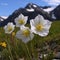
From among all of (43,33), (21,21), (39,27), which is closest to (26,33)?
(39,27)

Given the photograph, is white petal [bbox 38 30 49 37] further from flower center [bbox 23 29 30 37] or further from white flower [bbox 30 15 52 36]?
flower center [bbox 23 29 30 37]

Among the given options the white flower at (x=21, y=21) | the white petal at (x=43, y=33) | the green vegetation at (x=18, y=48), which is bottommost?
the green vegetation at (x=18, y=48)

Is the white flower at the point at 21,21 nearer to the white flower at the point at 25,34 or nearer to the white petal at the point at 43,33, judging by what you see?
the white flower at the point at 25,34

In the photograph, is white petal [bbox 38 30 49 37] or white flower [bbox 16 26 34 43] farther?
white flower [bbox 16 26 34 43]

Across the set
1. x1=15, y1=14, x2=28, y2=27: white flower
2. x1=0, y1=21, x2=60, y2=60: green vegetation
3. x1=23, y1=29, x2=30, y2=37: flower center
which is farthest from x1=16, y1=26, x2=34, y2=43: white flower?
x1=15, y1=14, x2=28, y2=27: white flower

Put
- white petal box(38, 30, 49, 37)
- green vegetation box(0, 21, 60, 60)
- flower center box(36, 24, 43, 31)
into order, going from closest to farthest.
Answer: white petal box(38, 30, 49, 37), flower center box(36, 24, 43, 31), green vegetation box(0, 21, 60, 60)

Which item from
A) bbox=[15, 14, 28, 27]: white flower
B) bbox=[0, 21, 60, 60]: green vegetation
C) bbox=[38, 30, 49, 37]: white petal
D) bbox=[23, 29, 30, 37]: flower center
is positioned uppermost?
bbox=[38, 30, 49, 37]: white petal

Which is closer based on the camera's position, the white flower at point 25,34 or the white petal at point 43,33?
the white petal at point 43,33

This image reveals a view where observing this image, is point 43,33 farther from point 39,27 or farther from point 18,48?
point 18,48

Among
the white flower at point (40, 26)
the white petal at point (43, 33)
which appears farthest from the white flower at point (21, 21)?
the white petal at point (43, 33)

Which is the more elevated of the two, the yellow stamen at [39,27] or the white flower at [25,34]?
the yellow stamen at [39,27]
